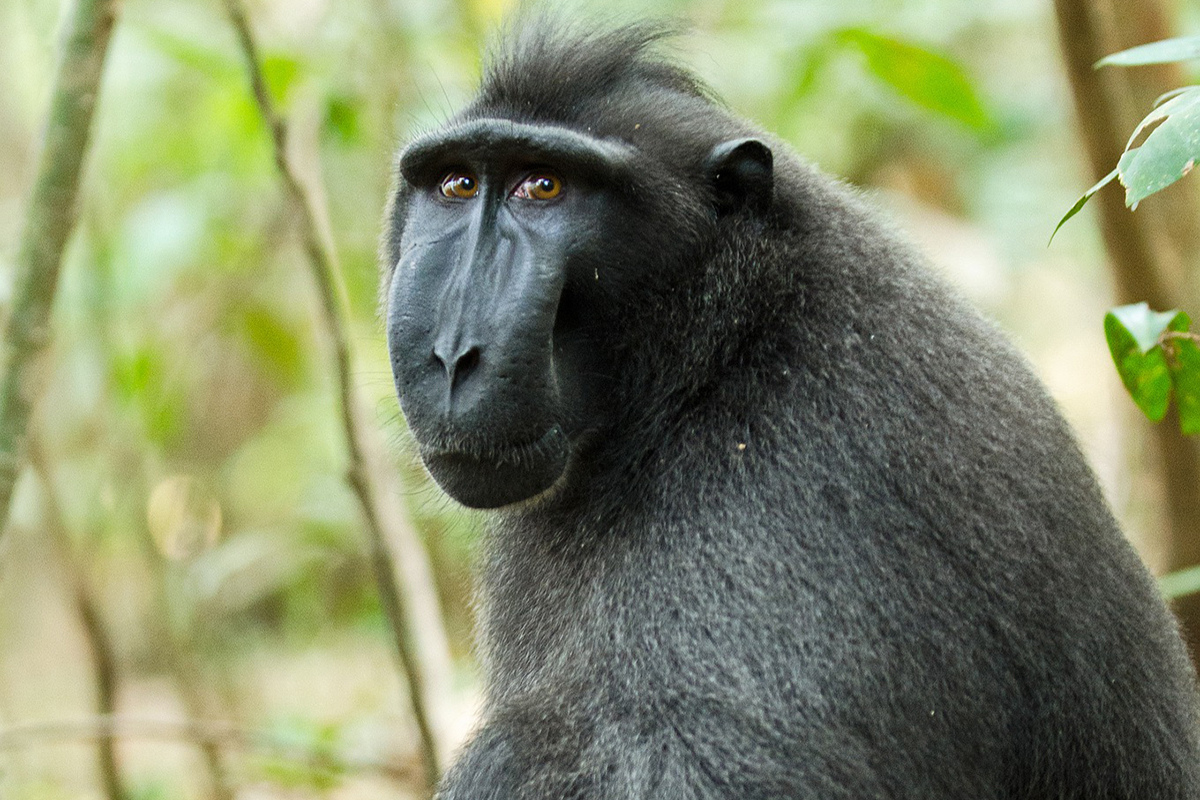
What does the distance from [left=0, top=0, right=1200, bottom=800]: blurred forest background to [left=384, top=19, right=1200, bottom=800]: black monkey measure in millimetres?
854

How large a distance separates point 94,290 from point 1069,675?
5265 mm

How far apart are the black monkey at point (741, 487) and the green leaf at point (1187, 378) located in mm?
320

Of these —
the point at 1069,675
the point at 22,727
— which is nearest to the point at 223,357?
the point at 22,727

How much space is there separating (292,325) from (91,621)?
469cm

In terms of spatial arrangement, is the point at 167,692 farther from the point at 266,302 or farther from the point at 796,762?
the point at 796,762

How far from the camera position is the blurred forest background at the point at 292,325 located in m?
5.78

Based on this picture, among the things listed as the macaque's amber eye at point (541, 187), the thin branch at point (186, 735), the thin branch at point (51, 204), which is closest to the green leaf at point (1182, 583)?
the macaque's amber eye at point (541, 187)

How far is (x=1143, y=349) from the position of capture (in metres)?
3.11

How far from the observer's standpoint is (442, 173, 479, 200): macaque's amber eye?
395cm

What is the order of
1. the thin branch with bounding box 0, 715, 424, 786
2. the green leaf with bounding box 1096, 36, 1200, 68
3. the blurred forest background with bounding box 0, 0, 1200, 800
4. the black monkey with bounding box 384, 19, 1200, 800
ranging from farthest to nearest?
the blurred forest background with bounding box 0, 0, 1200, 800, the thin branch with bounding box 0, 715, 424, 786, the black monkey with bounding box 384, 19, 1200, 800, the green leaf with bounding box 1096, 36, 1200, 68

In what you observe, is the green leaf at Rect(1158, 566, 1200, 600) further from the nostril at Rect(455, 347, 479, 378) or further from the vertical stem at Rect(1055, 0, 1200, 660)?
the nostril at Rect(455, 347, 479, 378)

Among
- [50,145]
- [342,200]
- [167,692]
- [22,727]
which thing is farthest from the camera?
[167,692]

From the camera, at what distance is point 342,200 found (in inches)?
401

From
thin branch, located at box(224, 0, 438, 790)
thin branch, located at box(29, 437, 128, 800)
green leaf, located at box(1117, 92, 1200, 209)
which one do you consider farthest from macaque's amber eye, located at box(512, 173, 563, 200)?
thin branch, located at box(29, 437, 128, 800)
